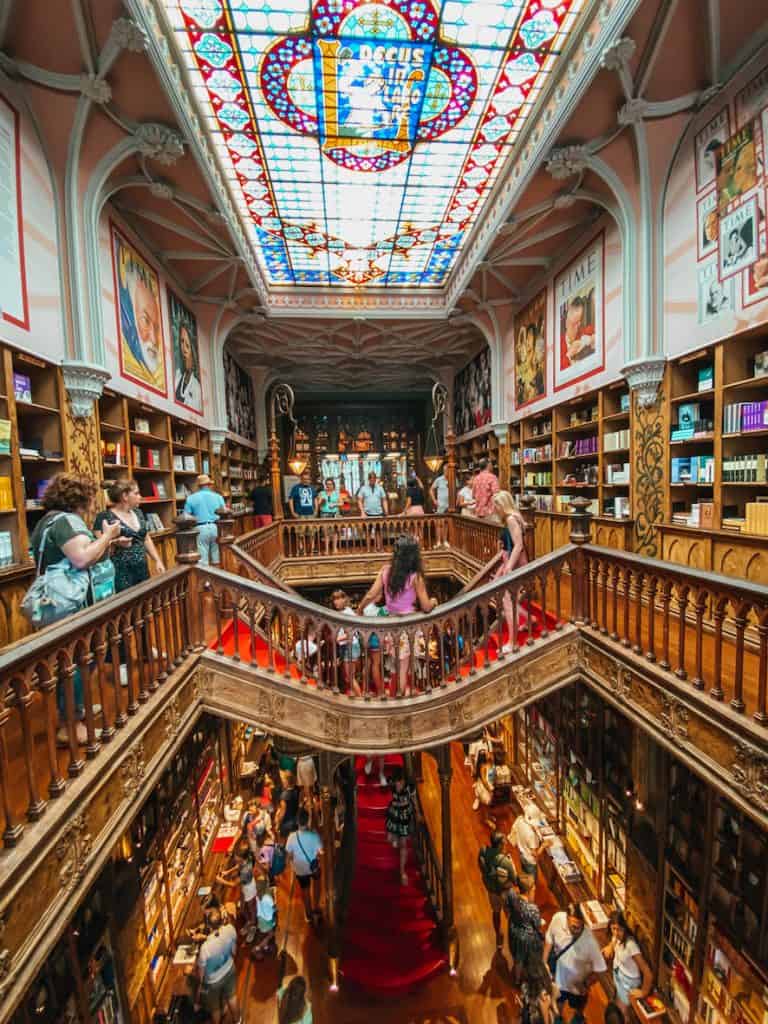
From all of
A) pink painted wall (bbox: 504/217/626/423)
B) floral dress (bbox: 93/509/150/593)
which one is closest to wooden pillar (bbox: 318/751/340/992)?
floral dress (bbox: 93/509/150/593)

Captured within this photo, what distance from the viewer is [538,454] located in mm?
8594

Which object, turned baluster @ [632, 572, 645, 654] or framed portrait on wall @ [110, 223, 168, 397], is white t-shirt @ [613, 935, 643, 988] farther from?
framed portrait on wall @ [110, 223, 168, 397]

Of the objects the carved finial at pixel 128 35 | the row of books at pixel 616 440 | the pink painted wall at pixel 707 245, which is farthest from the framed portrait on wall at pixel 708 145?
the carved finial at pixel 128 35

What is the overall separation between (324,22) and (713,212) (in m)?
4.27

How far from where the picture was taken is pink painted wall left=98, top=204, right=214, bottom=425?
18.3ft

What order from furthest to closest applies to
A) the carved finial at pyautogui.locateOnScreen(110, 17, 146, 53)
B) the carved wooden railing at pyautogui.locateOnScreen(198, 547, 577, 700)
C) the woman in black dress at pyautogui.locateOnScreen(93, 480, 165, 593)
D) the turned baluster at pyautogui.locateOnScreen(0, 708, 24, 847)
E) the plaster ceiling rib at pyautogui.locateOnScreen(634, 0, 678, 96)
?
the plaster ceiling rib at pyautogui.locateOnScreen(634, 0, 678, 96)
the carved finial at pyautogui.locateOnScreen(110, 17, 146, 53)
the carved wooden railing at pyautogui.locateOnScreen(198, 547, 577, 700)
the woman in black dress at pyautogui.locateOnScreen(93, 480, 165, 593)
the turned baluster at pyautogui.locateOnScreen(0, 708, 24, 847)

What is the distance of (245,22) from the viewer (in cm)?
429

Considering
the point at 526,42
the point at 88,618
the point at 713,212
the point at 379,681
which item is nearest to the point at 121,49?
the point at 526,42

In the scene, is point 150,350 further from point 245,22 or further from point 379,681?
point 379,681

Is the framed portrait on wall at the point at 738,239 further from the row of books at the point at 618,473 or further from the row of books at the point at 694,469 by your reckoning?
the row of books at the point at 618,473

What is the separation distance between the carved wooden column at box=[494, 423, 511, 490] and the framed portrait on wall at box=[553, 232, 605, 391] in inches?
84.5

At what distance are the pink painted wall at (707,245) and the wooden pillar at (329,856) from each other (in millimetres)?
5761

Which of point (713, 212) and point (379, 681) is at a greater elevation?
point (713, 212)

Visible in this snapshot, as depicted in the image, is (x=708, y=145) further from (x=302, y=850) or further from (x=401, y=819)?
(x=302, y=850)
